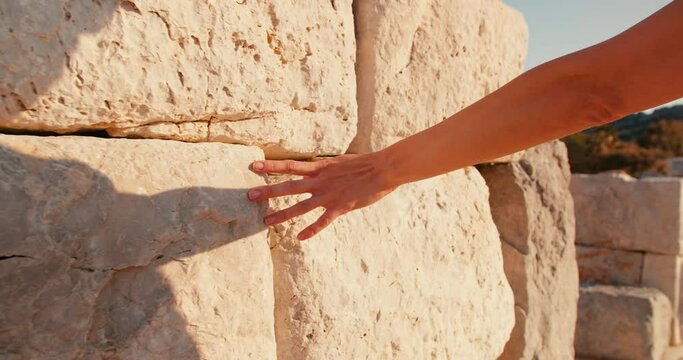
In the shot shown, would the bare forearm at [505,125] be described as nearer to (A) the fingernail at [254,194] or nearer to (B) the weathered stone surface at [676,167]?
(A) the fingernail at [254,194]

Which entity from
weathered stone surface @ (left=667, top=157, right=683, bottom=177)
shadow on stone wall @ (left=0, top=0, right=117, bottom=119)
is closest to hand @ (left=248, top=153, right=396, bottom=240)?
shadow on stone wall @ (left=0, top=0, right=117, bottom=119)

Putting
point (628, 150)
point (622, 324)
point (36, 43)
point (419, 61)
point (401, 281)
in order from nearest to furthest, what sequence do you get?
1. point (36, 43)
2. point (401, 281)
3. point (419, 61)
4. point (622, 324)
5. point (628, 150)

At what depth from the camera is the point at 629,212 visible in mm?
5676

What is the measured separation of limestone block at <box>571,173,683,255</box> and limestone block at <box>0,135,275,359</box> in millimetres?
5019

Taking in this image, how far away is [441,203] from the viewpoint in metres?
2.09

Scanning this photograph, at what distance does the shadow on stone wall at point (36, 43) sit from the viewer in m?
1.10

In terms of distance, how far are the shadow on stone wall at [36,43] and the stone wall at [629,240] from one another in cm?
492

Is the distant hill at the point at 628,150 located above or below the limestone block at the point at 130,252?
above

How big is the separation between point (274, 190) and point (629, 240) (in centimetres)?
514

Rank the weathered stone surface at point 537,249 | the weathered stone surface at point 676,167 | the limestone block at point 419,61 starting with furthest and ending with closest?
the weathered stone surface at point 676,167 → the weathered stone surface at point 537,249 → the limestone block at point 419,61

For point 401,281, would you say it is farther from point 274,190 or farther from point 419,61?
point 419,61

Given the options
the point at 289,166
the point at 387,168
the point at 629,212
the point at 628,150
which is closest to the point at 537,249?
the point at 387,168

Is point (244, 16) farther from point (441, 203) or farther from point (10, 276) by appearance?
point (441, 203)

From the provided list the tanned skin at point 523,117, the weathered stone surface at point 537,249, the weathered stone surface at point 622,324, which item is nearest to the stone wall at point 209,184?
the tanned skin at point 523,117
